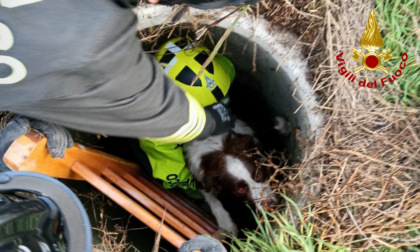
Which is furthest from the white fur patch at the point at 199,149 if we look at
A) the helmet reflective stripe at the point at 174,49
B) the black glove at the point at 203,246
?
the black glove at the point at 203,246

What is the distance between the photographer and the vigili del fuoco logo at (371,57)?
175 cm

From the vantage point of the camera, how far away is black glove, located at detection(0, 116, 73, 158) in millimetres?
1483

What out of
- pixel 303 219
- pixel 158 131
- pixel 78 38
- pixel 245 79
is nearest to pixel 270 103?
pixel 245 79

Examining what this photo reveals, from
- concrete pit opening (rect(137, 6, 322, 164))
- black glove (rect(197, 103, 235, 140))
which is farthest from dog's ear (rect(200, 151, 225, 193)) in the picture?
concrete pit opening (rect(137, 6, 322, 164))

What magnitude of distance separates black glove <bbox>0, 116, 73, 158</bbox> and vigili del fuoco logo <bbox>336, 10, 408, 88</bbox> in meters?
1.19

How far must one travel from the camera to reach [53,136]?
157 cm

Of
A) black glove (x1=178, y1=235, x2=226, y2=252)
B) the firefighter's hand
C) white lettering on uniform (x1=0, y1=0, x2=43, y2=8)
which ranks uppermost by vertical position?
white lettering on uniform (x1=0, y1=0, x2=43, y2=8)

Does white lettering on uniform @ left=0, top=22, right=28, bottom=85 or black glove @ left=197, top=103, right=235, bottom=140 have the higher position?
white lettering on uniform @ left=0, top=22, right=28, bottom=85

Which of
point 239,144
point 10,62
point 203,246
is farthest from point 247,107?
point 10,62

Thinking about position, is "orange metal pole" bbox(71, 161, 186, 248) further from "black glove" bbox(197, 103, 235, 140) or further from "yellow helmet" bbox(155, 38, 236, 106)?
"yellow helmet" bbox(155, 38, 236, 106)

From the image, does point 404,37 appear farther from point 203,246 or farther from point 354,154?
point 203,246

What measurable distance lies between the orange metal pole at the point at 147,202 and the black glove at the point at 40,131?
429 mm

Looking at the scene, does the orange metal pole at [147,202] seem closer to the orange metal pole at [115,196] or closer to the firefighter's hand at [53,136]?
the orange metal pole at [115,196]

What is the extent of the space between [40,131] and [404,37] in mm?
1542
